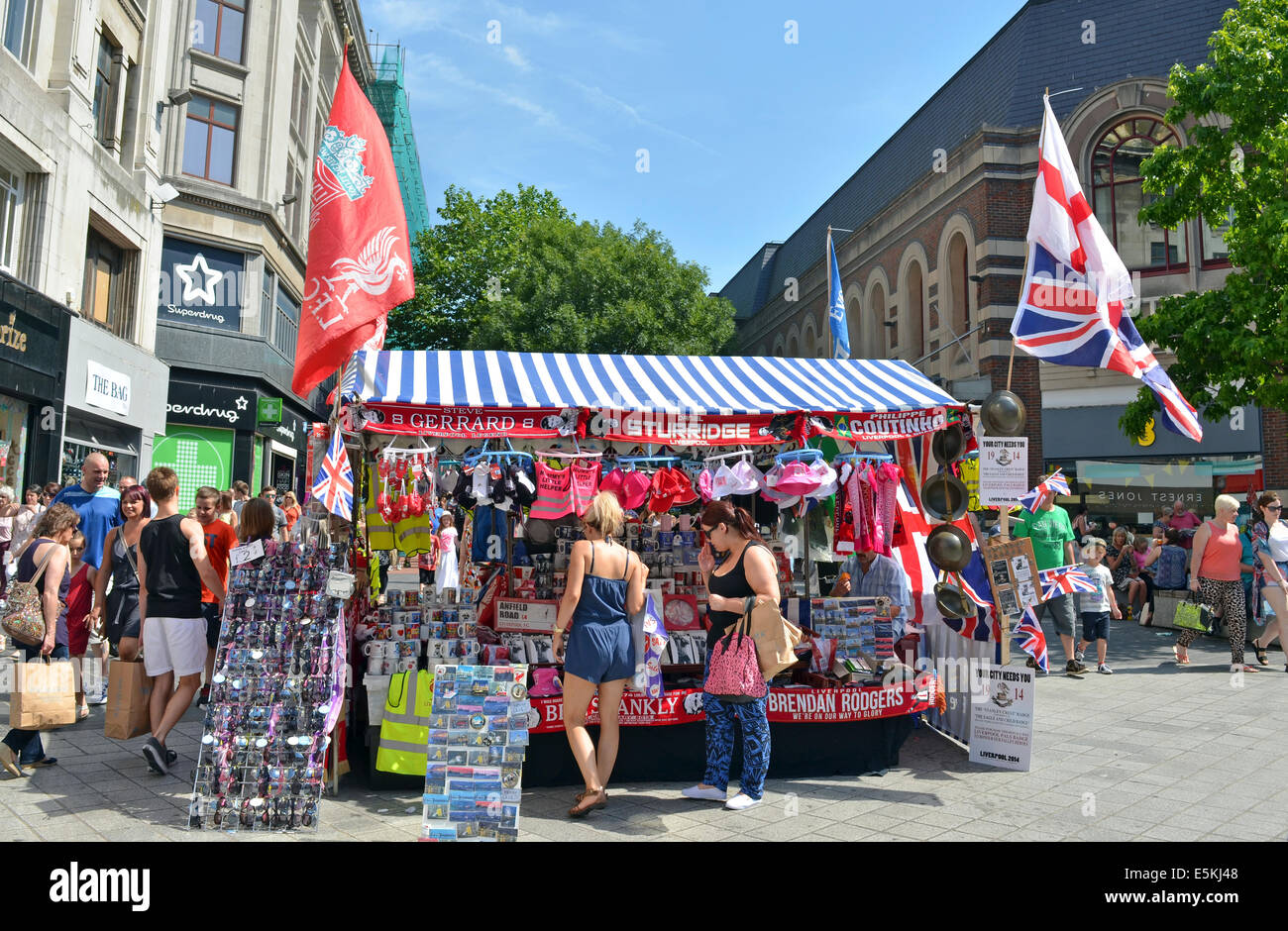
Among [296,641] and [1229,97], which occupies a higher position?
[1229,97]

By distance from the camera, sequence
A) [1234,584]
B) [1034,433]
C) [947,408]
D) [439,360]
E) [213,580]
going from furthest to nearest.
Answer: [1034,433] < [1234,584] < [439,360] < [947,408] < [213,580]

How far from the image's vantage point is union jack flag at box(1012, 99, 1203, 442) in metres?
6.51

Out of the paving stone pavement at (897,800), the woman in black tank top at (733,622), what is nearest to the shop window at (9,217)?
the paving stone pavement at (897,800)

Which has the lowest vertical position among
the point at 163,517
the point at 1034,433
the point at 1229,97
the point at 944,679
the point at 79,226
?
the point at 944,679

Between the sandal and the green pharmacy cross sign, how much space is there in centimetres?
1930

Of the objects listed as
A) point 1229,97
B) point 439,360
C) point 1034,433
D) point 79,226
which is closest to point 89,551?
point 439,360

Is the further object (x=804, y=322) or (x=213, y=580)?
(x=804, y=322)

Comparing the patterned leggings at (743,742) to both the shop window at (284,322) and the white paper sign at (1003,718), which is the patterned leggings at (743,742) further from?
the shop window at (284,322)

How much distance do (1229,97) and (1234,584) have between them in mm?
7586

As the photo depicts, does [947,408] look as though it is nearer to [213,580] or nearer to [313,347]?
[313,347]

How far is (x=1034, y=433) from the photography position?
22.5m

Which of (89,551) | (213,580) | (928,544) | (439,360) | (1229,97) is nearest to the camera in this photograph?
(213,580)

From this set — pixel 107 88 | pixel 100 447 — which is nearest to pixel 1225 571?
pixel 100 447

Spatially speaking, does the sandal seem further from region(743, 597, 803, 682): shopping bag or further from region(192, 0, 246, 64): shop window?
region(192, 0, 246, 64): shop window
